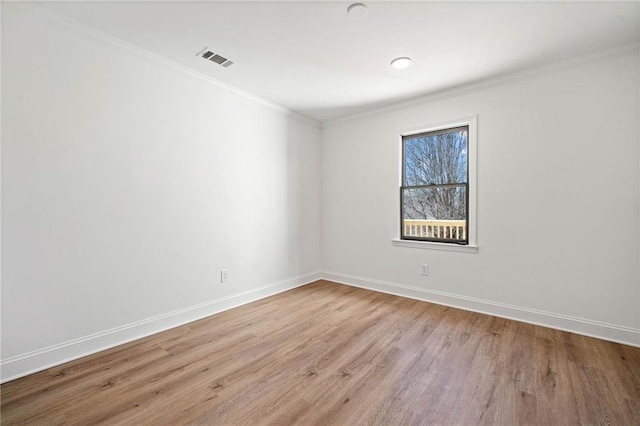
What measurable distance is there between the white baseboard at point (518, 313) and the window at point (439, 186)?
0.64 meters

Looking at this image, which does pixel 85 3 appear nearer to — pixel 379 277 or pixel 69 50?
pixel 69 50

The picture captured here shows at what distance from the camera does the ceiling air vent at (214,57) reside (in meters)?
2.48

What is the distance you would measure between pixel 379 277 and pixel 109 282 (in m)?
3.04

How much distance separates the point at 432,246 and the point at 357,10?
260 cm

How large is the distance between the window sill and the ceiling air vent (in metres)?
2.83

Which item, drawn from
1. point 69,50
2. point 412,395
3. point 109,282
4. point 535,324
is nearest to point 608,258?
point 535,324

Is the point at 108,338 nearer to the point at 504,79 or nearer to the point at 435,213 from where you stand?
→ the point at 435,213

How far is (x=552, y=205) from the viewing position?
2.67m

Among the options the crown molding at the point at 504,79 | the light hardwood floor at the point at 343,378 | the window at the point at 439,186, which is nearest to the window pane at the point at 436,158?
the window at the point at 439,186

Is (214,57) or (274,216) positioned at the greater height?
(214,57)

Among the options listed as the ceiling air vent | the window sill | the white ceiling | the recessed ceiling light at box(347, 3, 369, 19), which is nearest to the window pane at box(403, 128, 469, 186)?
the white ceiling

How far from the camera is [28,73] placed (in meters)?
1.94

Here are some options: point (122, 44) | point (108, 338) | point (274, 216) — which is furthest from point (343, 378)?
point (122, 44)

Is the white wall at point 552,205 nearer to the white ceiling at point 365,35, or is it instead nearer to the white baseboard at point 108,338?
the white ceiling at point 365,35
